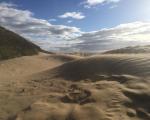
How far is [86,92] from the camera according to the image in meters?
6.09

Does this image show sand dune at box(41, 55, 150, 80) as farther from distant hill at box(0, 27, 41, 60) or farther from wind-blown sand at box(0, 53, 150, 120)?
distant hill at box(0, 27, 41, 60)

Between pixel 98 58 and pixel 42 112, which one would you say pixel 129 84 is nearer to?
pixel 42 112

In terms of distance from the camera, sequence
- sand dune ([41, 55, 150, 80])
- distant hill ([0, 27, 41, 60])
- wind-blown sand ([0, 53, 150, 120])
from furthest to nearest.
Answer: distant hill ([0, 27, 41, 60]), sand dune ([41, 55, 150, 80]), wind-blown sand ([0, 53, 150, 120])

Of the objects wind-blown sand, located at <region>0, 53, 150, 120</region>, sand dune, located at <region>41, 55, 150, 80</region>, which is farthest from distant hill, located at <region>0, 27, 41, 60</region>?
sand dune, located at <region>41, 55, 150, 80</region>

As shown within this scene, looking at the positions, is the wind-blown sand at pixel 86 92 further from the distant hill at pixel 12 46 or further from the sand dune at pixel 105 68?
the distant hill at pixel 12 46

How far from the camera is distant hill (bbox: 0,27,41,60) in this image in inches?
663

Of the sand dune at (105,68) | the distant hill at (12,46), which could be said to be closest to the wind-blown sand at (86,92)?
the sand dune at (105,68)

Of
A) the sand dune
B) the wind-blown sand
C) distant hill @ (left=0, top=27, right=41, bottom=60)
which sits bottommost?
the wind-blown sand

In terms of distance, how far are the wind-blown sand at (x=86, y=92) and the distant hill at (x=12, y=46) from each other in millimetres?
7937

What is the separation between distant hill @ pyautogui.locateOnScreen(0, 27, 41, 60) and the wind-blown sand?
794cm

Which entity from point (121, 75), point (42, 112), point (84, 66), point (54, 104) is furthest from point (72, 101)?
point (84, 66)

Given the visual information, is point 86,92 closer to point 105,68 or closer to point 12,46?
point 105,68

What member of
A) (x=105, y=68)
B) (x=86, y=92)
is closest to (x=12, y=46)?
(x=105, y=68)

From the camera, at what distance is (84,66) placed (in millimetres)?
8703
